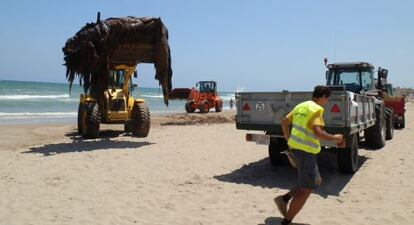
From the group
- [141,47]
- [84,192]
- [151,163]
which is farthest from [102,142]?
[84,192]

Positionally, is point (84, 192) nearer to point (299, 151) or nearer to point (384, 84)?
point (299, 151)

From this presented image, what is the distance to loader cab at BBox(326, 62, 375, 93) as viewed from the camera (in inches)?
508

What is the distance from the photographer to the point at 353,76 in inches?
512

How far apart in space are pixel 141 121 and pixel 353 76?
6.72m

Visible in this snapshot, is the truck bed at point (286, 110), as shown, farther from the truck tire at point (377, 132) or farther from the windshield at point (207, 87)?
the windshield at point (207, 87)

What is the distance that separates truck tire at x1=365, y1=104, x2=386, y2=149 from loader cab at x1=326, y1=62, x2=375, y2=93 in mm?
1205

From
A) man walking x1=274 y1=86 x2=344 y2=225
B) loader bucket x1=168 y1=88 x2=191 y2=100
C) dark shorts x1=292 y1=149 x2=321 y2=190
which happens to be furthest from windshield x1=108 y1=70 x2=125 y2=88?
loader bucket x1=168 y1=88 x2=191 y2=100

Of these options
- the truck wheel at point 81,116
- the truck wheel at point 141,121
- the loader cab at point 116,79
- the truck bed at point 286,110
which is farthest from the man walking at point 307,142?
the loader cab at point 116,79

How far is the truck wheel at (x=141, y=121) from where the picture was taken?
47.9ft

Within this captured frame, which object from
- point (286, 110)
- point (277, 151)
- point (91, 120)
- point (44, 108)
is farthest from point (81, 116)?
point (44, 108)

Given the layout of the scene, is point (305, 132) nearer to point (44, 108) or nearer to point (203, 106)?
point (203, 106)

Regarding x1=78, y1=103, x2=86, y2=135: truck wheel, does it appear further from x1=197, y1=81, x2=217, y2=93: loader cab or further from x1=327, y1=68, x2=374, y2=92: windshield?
x1=197, y1=81, x2=217, y2=93: loader cab

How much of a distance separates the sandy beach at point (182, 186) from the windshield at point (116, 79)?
124 inches

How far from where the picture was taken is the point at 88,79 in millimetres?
13398
